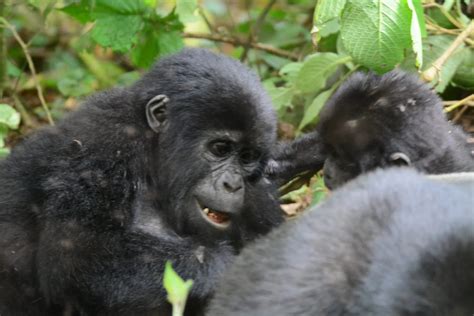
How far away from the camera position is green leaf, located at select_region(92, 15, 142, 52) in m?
5.40

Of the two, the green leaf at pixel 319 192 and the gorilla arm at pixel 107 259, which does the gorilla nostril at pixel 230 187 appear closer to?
the gorilla arm at pixel 107 259

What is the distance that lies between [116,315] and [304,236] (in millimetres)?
2077

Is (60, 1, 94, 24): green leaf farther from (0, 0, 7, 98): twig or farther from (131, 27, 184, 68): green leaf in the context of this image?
(0, 0, 7, 98): twig

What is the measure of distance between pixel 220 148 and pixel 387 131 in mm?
755

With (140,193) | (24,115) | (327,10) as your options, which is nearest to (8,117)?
(140,193)

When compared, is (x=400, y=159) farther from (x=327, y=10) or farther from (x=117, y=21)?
(x=117, y=21)

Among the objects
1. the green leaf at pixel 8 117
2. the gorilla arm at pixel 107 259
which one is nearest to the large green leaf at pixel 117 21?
the green leaf at pixel 8 117

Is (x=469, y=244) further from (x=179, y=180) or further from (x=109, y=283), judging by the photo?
(x=179, y=180)

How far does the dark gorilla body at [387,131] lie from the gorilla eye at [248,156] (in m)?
0.38

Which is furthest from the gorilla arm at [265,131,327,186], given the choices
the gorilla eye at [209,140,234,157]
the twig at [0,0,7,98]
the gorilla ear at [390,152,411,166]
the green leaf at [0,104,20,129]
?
the twig at [0,0,7,98]

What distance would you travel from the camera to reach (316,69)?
16.7 ft

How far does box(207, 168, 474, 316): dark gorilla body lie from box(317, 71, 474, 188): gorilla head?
2.17 m

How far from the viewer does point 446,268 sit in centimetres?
162

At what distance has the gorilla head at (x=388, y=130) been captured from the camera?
4.13 meters
